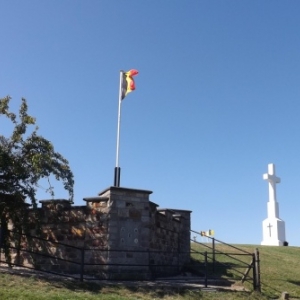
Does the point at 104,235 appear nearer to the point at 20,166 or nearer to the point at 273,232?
the point at 20,166

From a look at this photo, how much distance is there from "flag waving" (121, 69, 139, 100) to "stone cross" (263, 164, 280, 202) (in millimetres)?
17861

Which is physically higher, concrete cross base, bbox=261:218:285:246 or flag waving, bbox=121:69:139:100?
flag waving, bbox=121:69:139:100

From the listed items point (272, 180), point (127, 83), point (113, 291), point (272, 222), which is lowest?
point (113, 291)

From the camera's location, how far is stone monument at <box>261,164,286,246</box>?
33.1 m

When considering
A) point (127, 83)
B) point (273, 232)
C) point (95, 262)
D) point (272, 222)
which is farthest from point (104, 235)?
point (272, 222)

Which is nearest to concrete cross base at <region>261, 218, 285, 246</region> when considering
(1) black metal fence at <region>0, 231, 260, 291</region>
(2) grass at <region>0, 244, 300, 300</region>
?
(2) grass at <region>0, 244, 300, 300</region>

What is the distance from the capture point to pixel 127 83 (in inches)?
736

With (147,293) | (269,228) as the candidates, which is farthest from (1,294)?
(269,228)

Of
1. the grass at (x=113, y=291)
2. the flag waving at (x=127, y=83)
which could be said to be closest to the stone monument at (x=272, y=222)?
the flag waving at (x=127, y=83)

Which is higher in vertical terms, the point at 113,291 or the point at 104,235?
the point at 104,235

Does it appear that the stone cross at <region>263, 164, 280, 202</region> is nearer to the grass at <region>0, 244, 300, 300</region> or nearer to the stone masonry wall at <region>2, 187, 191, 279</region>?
the grass at <region>0, 244, 300, 300</region>

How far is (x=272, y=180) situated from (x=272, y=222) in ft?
10.0

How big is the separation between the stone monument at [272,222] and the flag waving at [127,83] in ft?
58.6

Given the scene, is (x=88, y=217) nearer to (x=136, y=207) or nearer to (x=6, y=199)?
(x=136, y=207)
